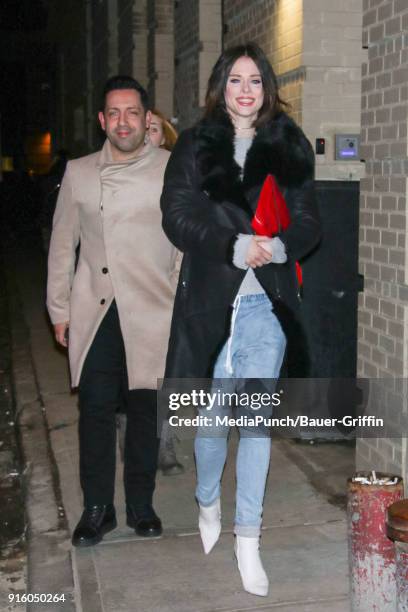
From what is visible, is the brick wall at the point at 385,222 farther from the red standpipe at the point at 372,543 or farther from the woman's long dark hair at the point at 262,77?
the red standpipe at the point at 372,543

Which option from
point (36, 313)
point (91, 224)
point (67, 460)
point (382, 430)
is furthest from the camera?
point (36, 313)

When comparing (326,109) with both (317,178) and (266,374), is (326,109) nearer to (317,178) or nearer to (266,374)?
(317,178)

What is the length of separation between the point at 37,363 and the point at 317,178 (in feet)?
14.2

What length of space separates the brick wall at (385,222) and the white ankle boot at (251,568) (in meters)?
0.94

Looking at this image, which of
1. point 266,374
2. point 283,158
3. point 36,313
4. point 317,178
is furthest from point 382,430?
point 36,313

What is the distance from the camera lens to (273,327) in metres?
3.98

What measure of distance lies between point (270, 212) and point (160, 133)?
1866mm

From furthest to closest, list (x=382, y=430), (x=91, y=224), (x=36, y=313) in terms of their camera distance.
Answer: (x=36, y=313) < (x=382, y=430) < (x=91, y=224)

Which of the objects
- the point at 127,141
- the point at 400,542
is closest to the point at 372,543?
the point at 400,542

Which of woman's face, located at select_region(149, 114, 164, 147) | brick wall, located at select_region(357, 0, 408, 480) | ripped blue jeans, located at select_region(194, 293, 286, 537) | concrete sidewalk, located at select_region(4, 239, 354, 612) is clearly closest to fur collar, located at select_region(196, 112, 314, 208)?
ripped blue jeans, located at select_region(194, 293, 286, 537)

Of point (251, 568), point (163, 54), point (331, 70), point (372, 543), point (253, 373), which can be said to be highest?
point (163, 54)

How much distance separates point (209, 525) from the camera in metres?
4.33

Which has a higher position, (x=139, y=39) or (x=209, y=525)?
(x=139, y=39)

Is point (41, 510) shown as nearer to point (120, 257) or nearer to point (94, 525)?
point (94, 525)
